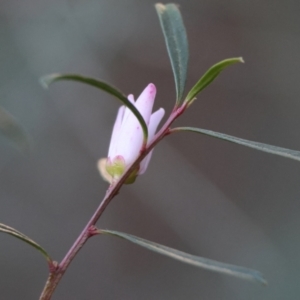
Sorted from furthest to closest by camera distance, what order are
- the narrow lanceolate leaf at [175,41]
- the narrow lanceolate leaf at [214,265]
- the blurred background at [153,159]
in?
the blurred background at [153,159], the narrow lanceolate leaf at [175,41], the narrow lanceolate leaf at [214,265]

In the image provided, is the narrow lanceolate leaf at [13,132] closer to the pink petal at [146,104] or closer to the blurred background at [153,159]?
the pink petal at [146,104]

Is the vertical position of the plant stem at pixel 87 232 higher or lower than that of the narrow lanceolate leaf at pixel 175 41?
lower

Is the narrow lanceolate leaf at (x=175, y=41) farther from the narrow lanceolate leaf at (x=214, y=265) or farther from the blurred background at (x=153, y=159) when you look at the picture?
the blurred background at (x=153, y=159)

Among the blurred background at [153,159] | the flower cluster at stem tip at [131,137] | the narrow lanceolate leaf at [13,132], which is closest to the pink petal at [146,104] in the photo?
the flower cluster at stem tip at [131,137]

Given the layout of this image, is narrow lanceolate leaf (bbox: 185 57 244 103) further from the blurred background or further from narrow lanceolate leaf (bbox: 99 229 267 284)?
the blurred background

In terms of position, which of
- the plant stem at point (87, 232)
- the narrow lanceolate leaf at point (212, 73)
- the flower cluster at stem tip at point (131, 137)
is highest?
the narrow lanceolate leaf at point (212, 73)

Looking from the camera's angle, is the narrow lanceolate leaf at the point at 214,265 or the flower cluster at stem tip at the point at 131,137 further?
the flower cluster at stem tip at the point at 131,137

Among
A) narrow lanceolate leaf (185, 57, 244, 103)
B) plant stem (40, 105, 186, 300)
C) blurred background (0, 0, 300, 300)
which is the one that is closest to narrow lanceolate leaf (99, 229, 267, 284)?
plant stem (40, 105, 186, 300)


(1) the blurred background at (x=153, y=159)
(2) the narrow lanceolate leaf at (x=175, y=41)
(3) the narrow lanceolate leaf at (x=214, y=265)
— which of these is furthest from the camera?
Result: (1) the blurred background at (x=153, y=159)
